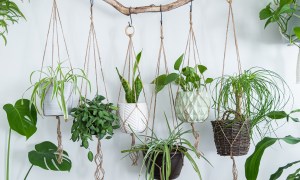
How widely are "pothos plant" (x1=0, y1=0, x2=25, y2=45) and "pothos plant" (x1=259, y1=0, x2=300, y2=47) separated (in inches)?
41.7

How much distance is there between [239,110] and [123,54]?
577 mm

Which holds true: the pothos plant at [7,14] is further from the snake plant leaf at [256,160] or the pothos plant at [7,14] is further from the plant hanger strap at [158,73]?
the snake plant leaf at [256,160]

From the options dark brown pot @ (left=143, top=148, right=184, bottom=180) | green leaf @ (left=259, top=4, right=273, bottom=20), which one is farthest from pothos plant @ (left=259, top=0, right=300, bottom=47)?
dark brown pot @ (left=143, top=148, right=184, bottom=180)

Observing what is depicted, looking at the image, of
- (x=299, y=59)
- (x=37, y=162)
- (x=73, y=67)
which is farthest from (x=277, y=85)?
(x=37, y=162)

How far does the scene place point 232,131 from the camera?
152 centimetres

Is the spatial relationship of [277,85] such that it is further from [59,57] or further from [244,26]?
[59,57]

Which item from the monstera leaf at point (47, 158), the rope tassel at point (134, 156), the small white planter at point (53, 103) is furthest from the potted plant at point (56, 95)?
the rope tassel at point (134, 156)

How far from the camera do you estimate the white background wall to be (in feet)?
5.54

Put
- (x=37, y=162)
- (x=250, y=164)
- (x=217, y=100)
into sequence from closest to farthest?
1. (x=250, y=164)
2. (x=37, y=162)
3. (x=217, y=100)

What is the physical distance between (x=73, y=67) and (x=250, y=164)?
88 cm

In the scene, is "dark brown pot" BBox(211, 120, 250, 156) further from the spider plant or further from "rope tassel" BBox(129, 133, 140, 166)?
"rope tassel" BBox(129, 133, 140, 166)

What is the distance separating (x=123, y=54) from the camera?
171cm

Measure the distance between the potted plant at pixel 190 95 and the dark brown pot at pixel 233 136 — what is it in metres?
0.09

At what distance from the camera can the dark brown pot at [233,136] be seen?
152cm
